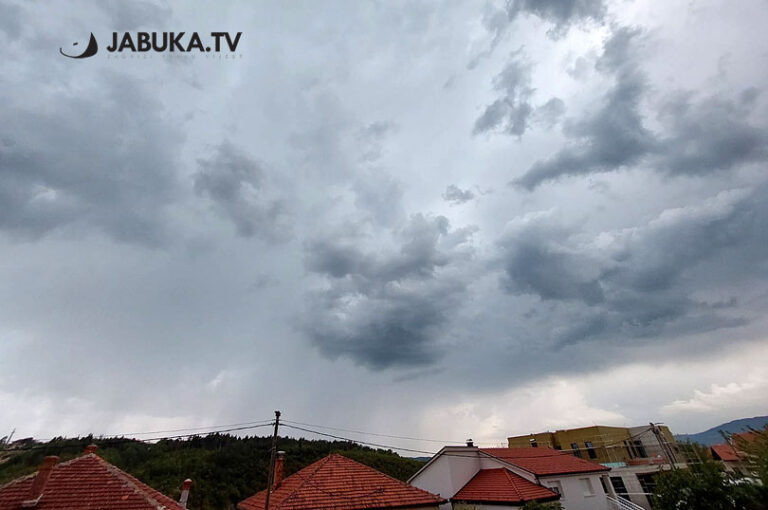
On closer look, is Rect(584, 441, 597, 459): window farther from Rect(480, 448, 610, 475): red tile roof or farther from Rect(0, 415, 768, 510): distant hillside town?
Rect(480, 448, 610, 475): red tile roof

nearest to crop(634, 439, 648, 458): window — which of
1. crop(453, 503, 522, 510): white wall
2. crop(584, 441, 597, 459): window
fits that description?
crop(584, 441, 597, 459): window

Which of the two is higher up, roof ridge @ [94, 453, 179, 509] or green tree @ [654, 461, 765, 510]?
roof ridge @ [94, 453, 179, 509]

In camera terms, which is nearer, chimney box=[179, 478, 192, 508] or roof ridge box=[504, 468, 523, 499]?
chimney box=[179, 478, 192, 508]

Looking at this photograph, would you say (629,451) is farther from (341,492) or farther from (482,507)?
(341,492)

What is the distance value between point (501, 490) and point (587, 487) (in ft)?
31.9

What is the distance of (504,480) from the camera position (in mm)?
27359

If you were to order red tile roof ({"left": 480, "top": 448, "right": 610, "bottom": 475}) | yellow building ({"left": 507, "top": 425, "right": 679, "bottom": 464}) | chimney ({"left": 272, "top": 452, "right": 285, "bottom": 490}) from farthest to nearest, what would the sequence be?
1. yellow building ({"left": 507, "top": 425, "right": 679, "bottom": 464})
2. red tile roof ({"left": 480, "top": 448, "right": 610, "bottom": 475})
3. chimney ({"left": 272, "top": 452, "right": 285, "bottom": 490})

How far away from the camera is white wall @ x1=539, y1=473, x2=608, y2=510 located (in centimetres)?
2816

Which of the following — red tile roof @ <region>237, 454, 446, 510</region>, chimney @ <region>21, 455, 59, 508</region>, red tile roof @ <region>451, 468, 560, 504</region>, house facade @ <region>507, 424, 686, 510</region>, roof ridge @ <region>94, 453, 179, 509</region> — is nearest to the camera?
chimney @ <region>21, 455, 59, 508</region>

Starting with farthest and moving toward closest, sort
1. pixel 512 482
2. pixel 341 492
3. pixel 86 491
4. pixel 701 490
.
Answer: pixel 512 482, pixel 341 492, pixel 86 491, pixel 701 490

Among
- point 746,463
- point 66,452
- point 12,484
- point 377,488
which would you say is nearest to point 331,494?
point 377,488

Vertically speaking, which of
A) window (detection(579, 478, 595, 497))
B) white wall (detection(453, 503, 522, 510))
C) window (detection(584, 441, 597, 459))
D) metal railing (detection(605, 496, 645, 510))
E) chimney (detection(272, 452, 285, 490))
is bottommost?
metal railing (detection(605, 496, 645, 510))

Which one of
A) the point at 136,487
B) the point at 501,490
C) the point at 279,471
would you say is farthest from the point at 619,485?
the point at 136,487

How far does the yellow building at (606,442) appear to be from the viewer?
50.0m
